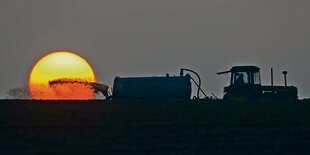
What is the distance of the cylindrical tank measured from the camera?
112ft

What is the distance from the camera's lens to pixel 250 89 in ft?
106

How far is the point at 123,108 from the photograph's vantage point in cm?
2712

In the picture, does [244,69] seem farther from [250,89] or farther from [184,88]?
[184,88]

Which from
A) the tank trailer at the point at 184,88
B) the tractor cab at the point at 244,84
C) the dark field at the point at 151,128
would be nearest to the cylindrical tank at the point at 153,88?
Result: the tank trailer at the point at 184,88

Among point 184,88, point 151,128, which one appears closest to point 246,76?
point 184,88

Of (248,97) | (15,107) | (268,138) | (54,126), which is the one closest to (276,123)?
(268,138)

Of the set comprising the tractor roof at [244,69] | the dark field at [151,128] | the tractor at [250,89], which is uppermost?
the tractor roof at [244,69]

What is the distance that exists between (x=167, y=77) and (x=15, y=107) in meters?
10.1

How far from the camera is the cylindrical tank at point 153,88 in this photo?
112 ft

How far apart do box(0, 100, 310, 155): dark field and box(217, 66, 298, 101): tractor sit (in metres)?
3.62

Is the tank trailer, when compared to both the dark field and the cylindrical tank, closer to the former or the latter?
the cylindrical tank

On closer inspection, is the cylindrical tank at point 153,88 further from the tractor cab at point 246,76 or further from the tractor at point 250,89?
the tractor cab at point 246,76

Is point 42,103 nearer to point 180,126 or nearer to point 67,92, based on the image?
point 180,126

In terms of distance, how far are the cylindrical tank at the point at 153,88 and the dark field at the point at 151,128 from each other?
229 inches
